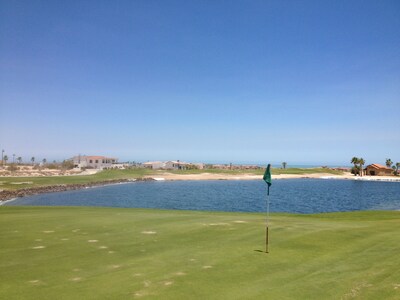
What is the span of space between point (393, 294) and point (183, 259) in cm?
669

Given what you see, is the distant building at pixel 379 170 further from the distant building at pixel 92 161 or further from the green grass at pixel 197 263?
the green grass at pixel 197 263

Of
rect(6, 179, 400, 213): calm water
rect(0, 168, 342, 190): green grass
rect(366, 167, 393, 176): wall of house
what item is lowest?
rect(6, 179, 400, 213): calm water

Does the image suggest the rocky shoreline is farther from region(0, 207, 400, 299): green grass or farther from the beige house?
the beige house

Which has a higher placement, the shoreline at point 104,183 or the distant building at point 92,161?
the distant building at point 92,161

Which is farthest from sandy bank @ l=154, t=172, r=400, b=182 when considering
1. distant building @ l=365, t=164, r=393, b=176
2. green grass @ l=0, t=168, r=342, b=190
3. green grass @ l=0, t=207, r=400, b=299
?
green grass @ l=0, t=207, r=400, b=299

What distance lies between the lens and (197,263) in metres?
12.0

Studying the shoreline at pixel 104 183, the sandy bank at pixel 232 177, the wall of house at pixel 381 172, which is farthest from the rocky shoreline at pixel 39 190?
the wall of house at pixel 381 172

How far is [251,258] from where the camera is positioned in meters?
12.7

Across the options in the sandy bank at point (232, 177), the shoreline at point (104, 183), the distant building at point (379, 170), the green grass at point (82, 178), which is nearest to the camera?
the shoreline at point (104, 183)

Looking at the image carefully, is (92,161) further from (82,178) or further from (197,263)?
(197,263)

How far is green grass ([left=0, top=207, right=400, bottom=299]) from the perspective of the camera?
30.9ft

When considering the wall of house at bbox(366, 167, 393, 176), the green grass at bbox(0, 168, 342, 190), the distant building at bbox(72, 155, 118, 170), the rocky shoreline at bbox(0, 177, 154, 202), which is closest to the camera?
the rocky shoreline at bbox(0, 177, 154, 202)

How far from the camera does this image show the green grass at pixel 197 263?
941cm

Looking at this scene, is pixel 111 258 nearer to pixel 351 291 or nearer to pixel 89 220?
pixel 351 291
